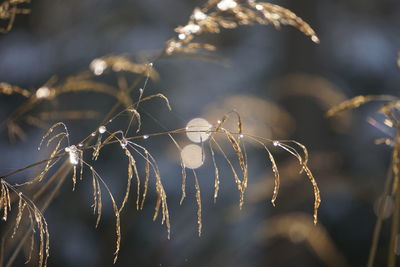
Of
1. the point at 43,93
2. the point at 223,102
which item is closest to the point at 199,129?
the point at 43,93

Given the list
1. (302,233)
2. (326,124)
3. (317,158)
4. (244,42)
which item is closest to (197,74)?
(244,42)

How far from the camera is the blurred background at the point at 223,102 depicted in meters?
3.78

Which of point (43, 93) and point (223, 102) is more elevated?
point (43, 93)

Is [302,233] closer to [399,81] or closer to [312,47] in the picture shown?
[312,47]

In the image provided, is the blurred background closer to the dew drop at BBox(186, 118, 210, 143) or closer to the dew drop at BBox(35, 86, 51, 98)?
the dew drop at BBox(186, 118, 210, 143)

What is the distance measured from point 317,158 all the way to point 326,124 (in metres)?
1.92

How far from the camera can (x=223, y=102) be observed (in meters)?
3.51

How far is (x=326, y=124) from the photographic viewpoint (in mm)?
4465

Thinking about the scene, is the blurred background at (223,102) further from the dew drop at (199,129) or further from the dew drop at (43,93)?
the dew drop at (43,93)

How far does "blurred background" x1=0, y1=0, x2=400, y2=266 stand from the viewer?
12.4 ft

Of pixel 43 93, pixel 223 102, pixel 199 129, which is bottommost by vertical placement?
pixel 223 102

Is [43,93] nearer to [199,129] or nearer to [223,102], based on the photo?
[199,129]

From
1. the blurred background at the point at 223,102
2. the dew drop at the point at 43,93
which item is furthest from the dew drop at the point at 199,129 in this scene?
the dew drop at the point at 43,93

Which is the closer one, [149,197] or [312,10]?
[149,197]
